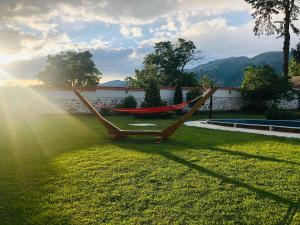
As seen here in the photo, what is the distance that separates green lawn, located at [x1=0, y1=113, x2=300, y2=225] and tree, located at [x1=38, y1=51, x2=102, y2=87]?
137ft

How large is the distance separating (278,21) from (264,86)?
29.1 ft

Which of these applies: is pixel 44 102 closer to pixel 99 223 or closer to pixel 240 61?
pixel 99 223

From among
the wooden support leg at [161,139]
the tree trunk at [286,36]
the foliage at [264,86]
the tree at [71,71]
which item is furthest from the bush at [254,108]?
the tree at [71,71]

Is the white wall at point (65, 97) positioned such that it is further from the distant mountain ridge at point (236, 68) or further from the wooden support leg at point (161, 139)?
the distant mountain ridge at point (236, 68)

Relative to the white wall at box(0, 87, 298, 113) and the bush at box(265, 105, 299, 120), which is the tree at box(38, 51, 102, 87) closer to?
the white wall at box(0, 87, 298, 113)

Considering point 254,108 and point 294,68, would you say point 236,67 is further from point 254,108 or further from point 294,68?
point 254,108

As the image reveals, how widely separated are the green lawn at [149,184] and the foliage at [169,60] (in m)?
32.4

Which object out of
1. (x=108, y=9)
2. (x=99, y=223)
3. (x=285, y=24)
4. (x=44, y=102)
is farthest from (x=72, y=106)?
(x=285, y=24)

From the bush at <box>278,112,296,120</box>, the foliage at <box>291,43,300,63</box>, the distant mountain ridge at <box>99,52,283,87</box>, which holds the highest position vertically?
the distant mountain ridge at <box>99,52,283,87</box>

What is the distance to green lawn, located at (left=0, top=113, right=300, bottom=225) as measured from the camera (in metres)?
4.05

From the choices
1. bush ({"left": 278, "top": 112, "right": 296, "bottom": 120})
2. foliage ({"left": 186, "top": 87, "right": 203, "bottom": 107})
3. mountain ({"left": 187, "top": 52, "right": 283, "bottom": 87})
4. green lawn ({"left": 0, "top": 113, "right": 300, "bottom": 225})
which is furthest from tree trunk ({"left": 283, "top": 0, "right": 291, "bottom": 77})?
mountain ({"left": 187, "top": 52, "right": 283, "bottom": 87})

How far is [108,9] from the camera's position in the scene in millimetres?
12719

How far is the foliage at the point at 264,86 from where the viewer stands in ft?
78.3

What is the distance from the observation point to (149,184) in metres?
5.11
